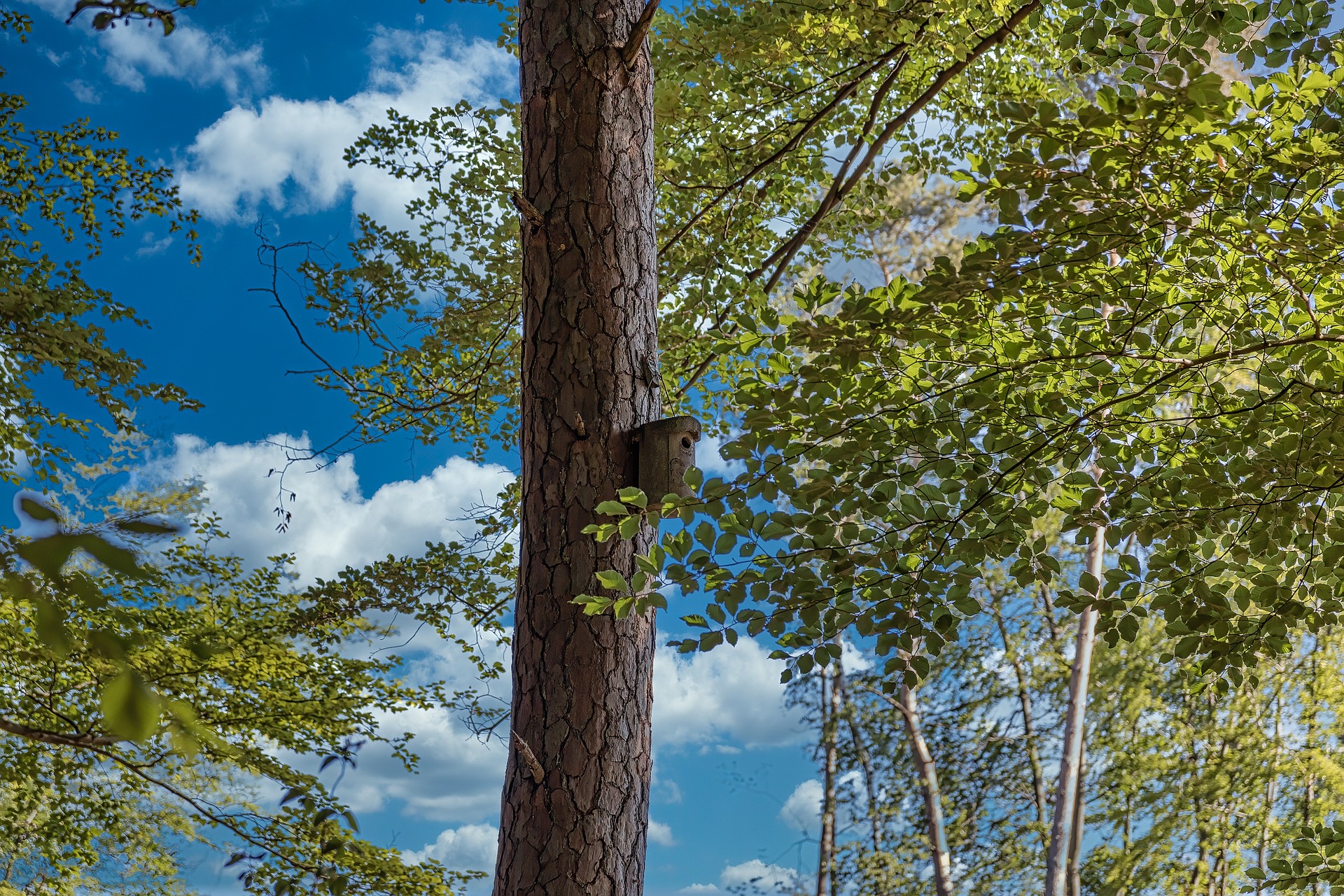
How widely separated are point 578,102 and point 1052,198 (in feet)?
3.96

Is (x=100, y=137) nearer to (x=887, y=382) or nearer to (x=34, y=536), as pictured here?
(x=887, y=382)

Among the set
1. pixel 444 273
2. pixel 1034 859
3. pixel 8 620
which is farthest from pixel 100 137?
pixel 1034 859

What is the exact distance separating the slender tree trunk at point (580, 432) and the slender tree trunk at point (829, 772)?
7660 mm

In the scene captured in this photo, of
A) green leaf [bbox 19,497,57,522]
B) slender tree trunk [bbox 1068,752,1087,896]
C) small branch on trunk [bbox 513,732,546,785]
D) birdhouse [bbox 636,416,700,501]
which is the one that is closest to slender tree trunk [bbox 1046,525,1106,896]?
slender tree trunk [bbox 1068,752,1087,896]

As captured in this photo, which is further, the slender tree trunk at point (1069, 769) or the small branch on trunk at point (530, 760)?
the slender tree trunk at point (1069, 769)

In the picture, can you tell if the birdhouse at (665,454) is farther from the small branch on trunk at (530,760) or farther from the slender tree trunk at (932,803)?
the slender tree trunk at (932,803)

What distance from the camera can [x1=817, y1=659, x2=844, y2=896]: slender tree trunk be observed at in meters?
9.38

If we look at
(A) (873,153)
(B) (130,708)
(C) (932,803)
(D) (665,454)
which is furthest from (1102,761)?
(B) (130,708)

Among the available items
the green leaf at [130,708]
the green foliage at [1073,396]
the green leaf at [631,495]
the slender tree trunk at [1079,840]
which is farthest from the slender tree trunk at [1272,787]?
the green leaf at [130,708]

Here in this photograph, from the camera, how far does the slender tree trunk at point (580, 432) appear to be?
2.12 meters

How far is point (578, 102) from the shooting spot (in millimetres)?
2502

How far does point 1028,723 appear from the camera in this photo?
9289mm

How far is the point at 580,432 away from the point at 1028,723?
330 inches

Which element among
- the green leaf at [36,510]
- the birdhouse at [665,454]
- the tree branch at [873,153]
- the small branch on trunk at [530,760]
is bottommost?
the green leaf at [36,510]
